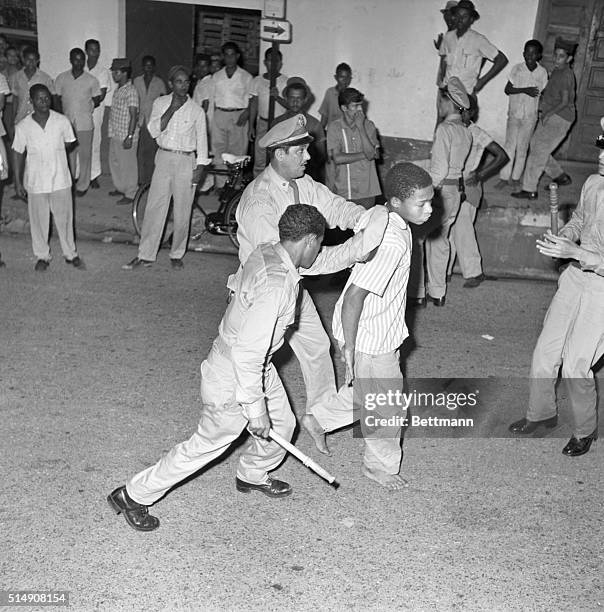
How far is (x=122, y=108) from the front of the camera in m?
11.2

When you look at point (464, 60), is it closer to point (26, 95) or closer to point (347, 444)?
point (26, 95)

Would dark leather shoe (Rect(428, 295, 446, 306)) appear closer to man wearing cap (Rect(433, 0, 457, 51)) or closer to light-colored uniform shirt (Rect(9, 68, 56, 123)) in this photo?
man wearing cap (Rect(433, 0, 457, 51))

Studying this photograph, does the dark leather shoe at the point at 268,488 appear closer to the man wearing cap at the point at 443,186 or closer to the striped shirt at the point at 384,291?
the striped shirt at the point at 384,291

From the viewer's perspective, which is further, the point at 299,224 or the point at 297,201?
the point at 297,201

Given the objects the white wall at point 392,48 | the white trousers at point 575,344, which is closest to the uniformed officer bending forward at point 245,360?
the white trousers at point 575,344

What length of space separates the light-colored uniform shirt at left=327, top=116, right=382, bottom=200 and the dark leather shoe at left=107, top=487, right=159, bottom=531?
200 inches

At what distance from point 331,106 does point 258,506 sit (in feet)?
24.5

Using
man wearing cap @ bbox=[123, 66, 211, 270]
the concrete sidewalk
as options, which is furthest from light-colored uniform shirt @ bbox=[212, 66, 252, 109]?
man wearing cap @ bbox=[123, 66, 211, 270]

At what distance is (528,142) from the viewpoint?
1122 cm

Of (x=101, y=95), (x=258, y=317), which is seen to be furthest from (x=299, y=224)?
(x=101, y=95)

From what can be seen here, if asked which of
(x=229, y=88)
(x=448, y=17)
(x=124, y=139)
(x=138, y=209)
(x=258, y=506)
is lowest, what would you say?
(x=258, y=506)

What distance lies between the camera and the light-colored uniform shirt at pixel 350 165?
871 centimetres

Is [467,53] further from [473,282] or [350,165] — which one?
[473,282]

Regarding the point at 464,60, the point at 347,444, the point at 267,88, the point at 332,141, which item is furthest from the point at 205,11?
the point at 347,444
